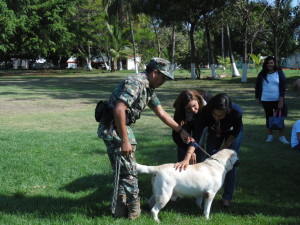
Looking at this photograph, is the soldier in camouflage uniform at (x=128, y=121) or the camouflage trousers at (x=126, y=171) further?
the camouflage trousers at (x=126, y=171)

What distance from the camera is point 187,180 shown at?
12.2ft

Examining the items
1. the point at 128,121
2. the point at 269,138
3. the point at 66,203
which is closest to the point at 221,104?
the point at 128,121

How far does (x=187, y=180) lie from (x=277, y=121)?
4191mm

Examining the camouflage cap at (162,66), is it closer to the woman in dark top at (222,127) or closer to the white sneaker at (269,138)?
the woman in dark top at (222,127)

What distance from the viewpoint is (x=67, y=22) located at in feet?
150

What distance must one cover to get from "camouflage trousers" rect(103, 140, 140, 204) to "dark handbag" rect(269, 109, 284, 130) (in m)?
4.30

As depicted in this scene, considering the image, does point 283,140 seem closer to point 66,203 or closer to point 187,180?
point 187,180

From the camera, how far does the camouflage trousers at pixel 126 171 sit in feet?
12.1

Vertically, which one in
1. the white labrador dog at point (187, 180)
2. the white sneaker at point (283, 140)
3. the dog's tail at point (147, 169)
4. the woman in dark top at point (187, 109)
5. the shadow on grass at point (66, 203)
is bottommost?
the shadow on grass at point (66, 203)

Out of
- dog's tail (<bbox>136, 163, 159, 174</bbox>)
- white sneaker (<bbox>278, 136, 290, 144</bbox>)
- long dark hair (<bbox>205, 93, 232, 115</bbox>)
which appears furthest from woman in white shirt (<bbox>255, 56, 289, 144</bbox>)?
dog's tail (<bbox>136, 163, 159, 174</bbox>)

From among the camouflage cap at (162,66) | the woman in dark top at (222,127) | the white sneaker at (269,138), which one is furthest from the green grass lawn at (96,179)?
the camouflage cap at (162,66)

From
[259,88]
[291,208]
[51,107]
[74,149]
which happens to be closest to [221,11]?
[51,107]

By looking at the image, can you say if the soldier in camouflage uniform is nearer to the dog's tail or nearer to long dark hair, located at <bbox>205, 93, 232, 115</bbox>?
the dog's tail

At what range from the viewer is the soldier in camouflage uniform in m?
3.40
